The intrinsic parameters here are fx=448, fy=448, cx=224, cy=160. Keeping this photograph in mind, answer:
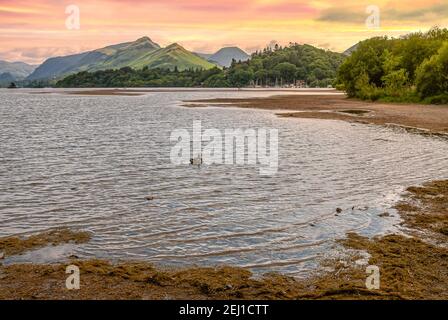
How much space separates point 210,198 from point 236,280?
32.6ft

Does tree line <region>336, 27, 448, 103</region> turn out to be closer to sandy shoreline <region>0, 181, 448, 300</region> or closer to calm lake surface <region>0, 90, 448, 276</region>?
calm lake surface <region>0, 90, 448, 276</region>

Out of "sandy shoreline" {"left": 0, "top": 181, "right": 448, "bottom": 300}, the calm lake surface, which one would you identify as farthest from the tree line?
"sandy shoreline" {"left": 0, "top": 181, "right": 448, "bottom": 300}

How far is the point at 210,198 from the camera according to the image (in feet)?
74.2

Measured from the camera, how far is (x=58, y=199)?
21922 millimetres

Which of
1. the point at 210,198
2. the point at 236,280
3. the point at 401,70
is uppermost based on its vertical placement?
the point at 401,70

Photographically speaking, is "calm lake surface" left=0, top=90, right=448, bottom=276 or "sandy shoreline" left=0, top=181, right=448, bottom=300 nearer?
"sandy shoreline" left=0, top=181, right=448, bottom=300

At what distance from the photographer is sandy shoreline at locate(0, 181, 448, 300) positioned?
1191 cm

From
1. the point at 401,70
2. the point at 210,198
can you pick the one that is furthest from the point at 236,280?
the point at 401,70

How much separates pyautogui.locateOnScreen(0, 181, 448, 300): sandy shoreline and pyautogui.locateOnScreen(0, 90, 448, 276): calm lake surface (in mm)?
911

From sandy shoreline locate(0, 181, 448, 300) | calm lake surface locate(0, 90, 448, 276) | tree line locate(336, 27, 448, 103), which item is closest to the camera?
sandy shoreline locate(0, 181, 448, 300)

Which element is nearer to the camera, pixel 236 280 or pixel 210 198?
pixel 236 280

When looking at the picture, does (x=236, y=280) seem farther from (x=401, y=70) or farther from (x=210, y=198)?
(x=401, y=70)
